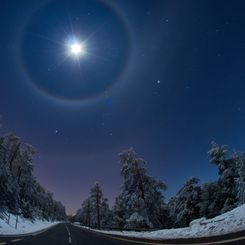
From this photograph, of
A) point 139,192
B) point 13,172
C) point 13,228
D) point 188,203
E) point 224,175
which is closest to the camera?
point 13,228

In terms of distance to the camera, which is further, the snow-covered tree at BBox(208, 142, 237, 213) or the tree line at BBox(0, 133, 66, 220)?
the tree line at BBox(0, 133, 66, 220)

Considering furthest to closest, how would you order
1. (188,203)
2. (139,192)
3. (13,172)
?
1. (13,172)
2. (188,203)
3. (139,192)

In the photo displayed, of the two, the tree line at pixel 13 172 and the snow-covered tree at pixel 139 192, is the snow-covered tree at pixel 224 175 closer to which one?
the snow-covered tree at pixel 139 192

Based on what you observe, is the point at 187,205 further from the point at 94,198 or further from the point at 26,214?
the point at 26,214

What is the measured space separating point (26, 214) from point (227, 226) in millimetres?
60171

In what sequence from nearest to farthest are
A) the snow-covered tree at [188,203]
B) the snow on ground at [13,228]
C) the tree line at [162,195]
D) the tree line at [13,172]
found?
the snow on ground at [13,228] < the tree line at [162,195] < the tree line at [13,172] < the snow-covered tree at [188,203]

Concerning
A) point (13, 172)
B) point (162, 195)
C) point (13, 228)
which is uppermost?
point (13, 172)

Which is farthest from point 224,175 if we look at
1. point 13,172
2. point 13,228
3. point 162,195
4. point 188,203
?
point 13,172

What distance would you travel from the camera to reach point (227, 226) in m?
10.1

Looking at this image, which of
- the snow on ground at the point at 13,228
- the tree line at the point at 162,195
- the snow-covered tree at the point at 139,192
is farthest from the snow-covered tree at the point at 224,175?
the snow on ground at the point at 13,228

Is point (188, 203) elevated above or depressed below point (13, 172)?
below

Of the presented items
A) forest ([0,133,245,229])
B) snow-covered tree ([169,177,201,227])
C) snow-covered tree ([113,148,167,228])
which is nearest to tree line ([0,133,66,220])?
forest ([0,133,245,229])

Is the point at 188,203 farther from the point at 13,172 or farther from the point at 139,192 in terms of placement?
the point at 13,172

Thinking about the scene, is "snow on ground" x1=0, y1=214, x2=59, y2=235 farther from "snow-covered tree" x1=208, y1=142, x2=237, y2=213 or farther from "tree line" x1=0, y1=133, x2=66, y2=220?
"snow-covered tree" x1=208, y1=142, x2=237, y2=213
